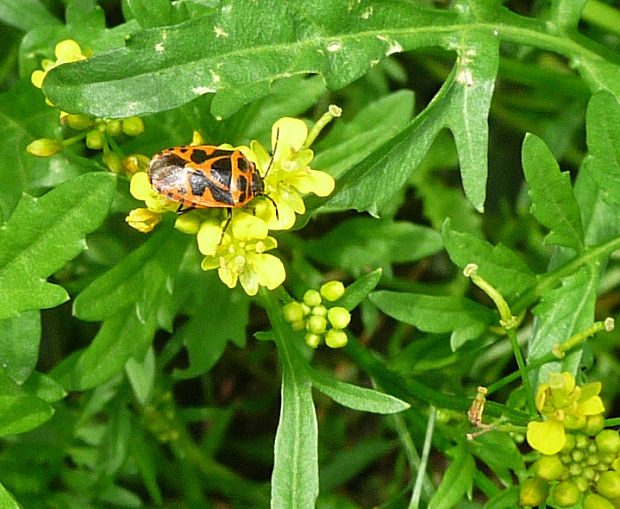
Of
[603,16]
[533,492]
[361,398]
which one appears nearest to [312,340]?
[361,398]

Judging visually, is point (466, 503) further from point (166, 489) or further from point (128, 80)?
point (128, 80)

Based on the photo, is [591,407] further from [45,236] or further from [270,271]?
[45,236]

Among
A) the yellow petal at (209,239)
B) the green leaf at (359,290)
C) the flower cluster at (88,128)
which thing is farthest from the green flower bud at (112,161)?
the green leaf at (359,290)

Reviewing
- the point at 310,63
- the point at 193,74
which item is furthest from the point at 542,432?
Result: the point at 193,74

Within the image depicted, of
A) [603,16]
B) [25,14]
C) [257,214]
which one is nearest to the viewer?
[257,214]

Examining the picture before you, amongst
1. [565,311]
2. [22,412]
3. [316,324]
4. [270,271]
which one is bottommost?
[22,412]

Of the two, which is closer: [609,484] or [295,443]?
[609,484]

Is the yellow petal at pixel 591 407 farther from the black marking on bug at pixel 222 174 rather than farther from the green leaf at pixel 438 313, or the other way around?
the black marking on bug at pixel 222 174

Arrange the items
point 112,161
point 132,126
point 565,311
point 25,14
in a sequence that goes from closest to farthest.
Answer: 1. point 112,161
2. point 132,126
3. point 565,311
4. point 25,14
